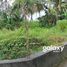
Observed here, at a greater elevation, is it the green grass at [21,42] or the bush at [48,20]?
the green grass at [21,42]

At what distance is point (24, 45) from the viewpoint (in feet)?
29.3

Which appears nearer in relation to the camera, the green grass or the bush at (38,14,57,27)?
the green grass

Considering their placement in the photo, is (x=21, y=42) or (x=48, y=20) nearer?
(x=21, y=42)

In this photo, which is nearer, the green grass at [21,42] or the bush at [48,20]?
the green grass at [21,42]

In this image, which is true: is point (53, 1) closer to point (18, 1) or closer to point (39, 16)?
point (39, 16)

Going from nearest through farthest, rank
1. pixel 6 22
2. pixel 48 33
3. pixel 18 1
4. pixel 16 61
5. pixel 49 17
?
pixel 16 61
pixel 18 1
pixel 48 33
pixel 6 22
pixel 49 17

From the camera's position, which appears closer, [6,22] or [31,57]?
[31,57]

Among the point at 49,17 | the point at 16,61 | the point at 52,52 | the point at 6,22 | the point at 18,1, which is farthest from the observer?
the point at 49,17

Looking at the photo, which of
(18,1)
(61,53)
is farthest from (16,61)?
(18,1)

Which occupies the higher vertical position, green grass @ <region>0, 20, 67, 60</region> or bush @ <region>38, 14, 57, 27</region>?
green grass @ <region>0, 20, 67, 60</region>

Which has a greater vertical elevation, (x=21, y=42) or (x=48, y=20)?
(x=21, y=42)

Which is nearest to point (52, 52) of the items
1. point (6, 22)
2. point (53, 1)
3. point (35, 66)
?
point (35, 66)

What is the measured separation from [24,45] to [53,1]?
28.8ft

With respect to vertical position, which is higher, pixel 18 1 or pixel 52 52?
pixel 18 1
